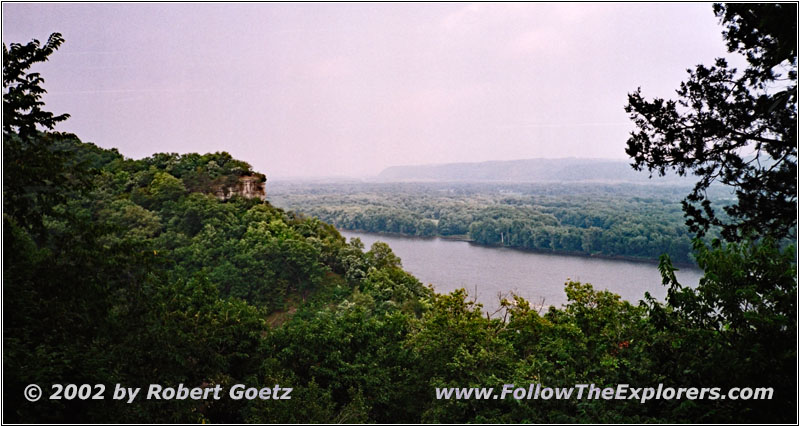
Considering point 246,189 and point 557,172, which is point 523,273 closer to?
point 246,189

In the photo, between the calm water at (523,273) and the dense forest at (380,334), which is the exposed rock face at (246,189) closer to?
the calm water at (523,273)

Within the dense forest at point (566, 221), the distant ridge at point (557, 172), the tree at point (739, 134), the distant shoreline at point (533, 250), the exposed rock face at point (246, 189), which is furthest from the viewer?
the distant ridge at point (557, 172)

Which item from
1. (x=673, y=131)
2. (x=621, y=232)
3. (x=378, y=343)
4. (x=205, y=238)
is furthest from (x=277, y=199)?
(x=673, y=131)

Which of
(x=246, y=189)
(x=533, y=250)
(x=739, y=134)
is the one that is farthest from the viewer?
(x=533, y=250)

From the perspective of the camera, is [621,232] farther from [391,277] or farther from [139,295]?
[139,295]

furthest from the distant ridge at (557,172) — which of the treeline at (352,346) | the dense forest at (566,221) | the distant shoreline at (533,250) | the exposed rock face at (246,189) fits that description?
the treeline at (352,346)

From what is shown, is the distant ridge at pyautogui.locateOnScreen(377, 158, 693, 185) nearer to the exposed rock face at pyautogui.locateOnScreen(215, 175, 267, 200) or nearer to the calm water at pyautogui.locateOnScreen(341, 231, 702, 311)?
the calm water at pyautogui.locateOnScreen(341, 231, 702, 311)

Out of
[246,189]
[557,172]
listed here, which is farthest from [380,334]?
[557,172]
